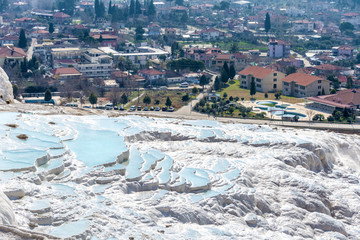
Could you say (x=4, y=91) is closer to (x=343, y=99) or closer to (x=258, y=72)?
(x=343, y=99)

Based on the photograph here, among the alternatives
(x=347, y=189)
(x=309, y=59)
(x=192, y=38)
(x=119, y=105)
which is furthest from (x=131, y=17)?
(x=347, y=189)

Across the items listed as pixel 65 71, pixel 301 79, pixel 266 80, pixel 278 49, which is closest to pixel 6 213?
pixel 301 79

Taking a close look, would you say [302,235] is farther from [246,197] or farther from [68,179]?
[68,179]

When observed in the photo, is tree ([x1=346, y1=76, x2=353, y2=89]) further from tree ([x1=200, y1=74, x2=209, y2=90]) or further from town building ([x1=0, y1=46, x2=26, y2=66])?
town building ([x1=0, y1=46, x2=26, y2=66])

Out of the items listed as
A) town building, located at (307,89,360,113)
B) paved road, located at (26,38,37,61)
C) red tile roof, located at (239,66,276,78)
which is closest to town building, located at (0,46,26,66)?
paved road, located at (26,38,37,61)

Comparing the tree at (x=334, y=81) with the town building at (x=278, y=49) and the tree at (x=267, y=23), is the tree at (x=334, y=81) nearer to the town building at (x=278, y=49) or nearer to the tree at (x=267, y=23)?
the town building at (x=278, y=49)
